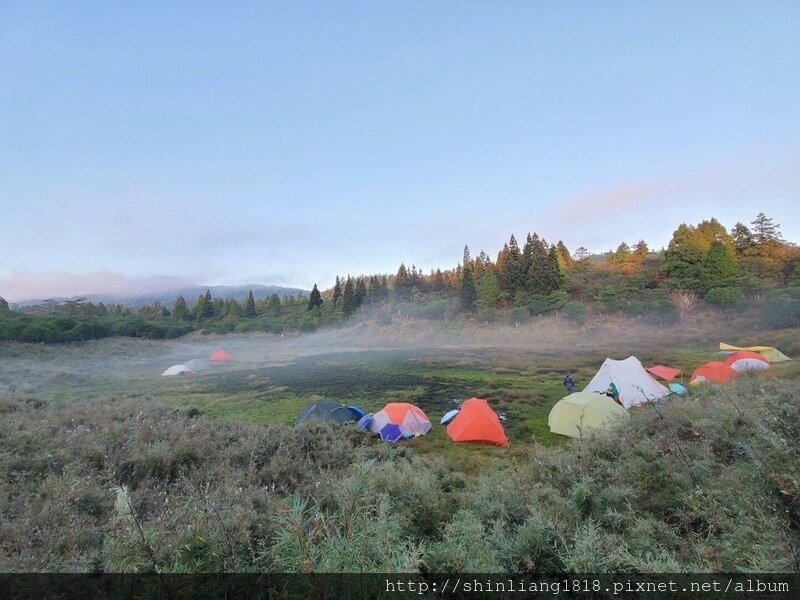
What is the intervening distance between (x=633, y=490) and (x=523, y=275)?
197 ft

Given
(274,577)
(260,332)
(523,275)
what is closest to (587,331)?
(523,275)

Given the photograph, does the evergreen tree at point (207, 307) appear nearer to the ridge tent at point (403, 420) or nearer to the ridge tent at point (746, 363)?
the ridge tent at point (403, 420)

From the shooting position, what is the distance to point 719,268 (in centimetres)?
4497

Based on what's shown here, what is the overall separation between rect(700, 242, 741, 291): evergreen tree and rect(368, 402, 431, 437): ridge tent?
5062 cm

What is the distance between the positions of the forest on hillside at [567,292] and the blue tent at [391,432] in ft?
139

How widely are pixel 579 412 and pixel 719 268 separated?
49.6m

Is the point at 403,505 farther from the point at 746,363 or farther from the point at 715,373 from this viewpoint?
the point at 746,363

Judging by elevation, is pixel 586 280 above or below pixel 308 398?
above

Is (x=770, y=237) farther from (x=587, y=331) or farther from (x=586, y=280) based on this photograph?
(x=587, y=331)

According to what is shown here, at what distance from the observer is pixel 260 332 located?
234 feet

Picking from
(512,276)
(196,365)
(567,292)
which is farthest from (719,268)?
(196,365)

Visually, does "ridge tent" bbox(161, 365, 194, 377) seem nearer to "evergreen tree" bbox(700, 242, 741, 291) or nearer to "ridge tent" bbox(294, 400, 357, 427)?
"ridge tent" bbox(294, 400, 357, 427)

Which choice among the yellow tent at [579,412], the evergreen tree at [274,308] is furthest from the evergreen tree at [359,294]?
the yellow tent at [579,412]

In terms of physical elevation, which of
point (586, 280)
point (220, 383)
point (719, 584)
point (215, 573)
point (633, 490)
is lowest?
point (220, 383)
